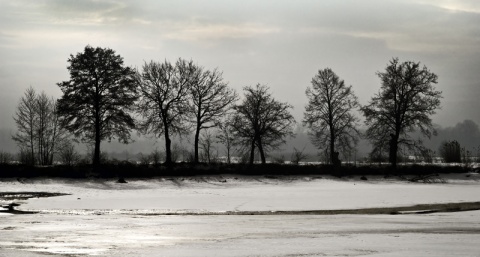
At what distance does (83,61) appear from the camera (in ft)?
171

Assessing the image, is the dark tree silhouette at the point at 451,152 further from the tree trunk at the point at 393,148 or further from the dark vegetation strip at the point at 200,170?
the tree trunk at the point at 393,148

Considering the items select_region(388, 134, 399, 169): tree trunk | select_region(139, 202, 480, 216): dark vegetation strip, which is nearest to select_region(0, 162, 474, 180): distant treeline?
select_region(388, 134, 399, 169): tree trunk

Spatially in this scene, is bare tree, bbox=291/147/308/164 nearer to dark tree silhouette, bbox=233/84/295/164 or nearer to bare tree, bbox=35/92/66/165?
dark tree silhouette, bbox=233/84/295/164

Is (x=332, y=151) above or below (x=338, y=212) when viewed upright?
above

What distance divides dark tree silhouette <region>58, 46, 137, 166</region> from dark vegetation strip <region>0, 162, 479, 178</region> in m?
3.28

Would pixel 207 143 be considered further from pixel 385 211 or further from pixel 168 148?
pixel 385 211

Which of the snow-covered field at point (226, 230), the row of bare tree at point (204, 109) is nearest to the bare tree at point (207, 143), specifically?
the row of bare tree at point (204, 109)

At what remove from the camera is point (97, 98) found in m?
51.1

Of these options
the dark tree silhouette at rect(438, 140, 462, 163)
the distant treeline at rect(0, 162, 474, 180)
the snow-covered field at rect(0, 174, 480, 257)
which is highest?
the dark tree silhouette at rect(438, 140, 462, 163)

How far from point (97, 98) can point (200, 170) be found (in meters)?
11.1

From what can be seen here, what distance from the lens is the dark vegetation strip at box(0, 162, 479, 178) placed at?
151ft

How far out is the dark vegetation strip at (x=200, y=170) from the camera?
46000 millimetres

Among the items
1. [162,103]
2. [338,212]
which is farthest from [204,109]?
[338,212]

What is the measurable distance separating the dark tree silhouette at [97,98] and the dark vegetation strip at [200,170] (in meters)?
3.28
